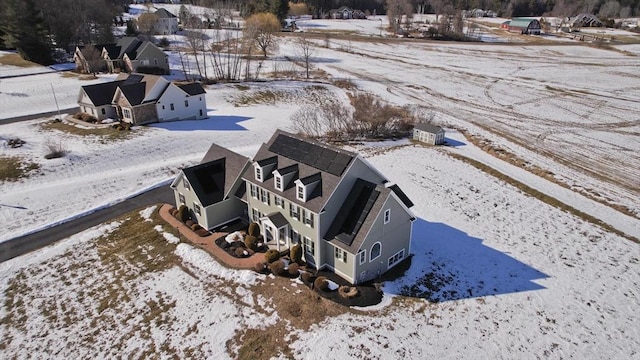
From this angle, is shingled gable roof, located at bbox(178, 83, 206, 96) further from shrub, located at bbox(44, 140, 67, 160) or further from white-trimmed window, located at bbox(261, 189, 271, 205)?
white-trimmed window, located at bbox(261, 189, 271, 205)

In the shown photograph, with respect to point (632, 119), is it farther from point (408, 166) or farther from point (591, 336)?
point (591, 336)

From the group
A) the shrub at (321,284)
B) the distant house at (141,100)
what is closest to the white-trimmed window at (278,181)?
the shrub at (321,284)

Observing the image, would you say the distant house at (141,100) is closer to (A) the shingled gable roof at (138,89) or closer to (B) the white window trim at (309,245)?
(A) the shingled gable roof at (138,89)

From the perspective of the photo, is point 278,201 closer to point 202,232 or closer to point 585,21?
point 202,232

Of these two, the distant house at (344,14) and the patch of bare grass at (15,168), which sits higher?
the distant house at (344,14)

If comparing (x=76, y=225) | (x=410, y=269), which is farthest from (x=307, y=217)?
(x=76, y=225)

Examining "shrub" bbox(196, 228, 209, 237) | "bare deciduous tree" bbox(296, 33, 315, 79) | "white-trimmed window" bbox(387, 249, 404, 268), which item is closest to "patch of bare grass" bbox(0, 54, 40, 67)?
"bare deciduous tree" bbox(296, 33, 315, 79)

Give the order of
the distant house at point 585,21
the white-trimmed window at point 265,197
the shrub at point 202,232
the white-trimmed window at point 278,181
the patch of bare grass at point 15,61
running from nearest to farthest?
the white-trimmed window at point 278,181 → the white-trimmed window at point 265,197 → the shrub at point 202,232 → the patch of bare grass at point 15,61 → the distant house at point 585,21

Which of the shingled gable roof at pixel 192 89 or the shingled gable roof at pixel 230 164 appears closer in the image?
the shingled gable roof at pixel 230 164
